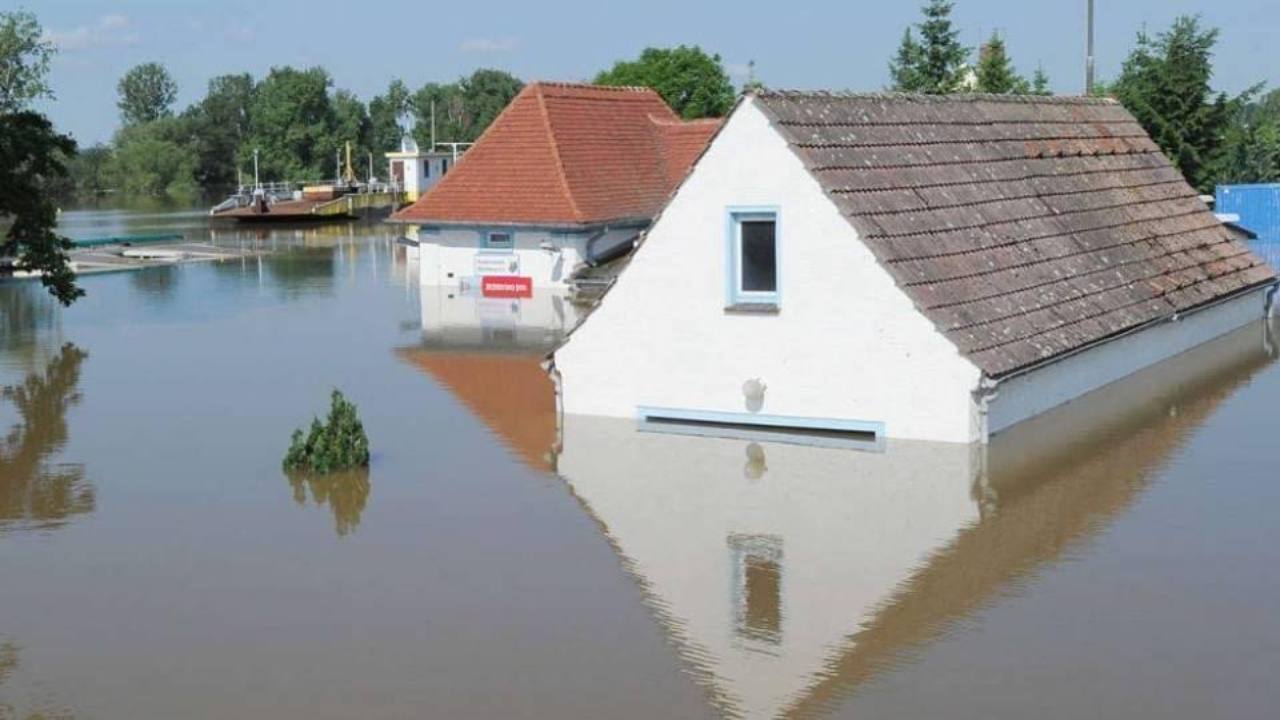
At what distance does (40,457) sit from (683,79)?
51231 mm

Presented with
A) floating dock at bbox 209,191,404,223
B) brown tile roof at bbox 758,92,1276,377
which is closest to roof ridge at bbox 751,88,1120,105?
brown tile roof at bbox 758,92,1276,377

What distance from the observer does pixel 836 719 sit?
32.4 feet

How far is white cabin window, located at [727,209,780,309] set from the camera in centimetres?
1866

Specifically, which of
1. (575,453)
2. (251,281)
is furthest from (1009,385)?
(251,281)

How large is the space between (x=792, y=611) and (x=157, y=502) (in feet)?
24.5

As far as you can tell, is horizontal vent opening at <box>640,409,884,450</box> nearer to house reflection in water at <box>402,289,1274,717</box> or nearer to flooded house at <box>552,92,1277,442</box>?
flooded house at <box>552,92,1277,442</box>

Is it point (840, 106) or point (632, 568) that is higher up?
point (840, 106)

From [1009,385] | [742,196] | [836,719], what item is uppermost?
[742,196]

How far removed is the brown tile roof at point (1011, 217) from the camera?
59.9ft

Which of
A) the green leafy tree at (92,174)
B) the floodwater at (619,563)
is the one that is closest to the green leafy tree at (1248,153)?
the floodwater at (619,563)

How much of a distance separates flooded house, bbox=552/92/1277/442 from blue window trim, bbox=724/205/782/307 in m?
0.02

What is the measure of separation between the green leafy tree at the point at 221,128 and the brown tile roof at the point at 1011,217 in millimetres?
116310

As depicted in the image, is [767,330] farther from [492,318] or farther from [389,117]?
[389,117]

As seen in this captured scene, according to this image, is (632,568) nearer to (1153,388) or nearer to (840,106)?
(840,106)
